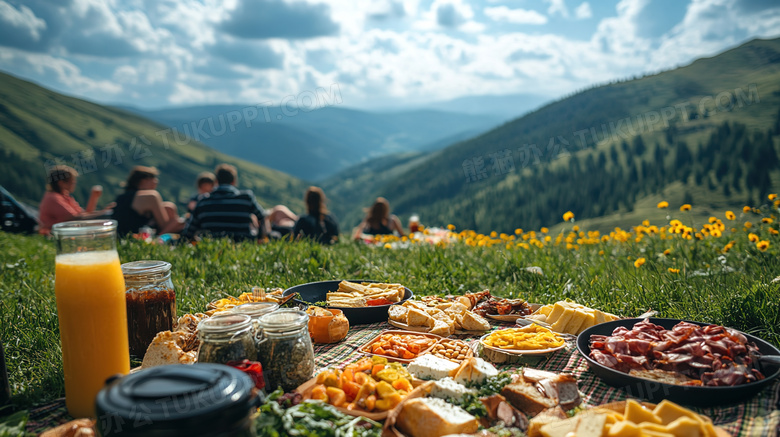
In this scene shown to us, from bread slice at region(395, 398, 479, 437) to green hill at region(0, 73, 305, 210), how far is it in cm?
10251

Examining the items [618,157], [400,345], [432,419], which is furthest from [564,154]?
[432,419]

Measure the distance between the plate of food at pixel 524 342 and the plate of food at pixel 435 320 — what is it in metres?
0.33

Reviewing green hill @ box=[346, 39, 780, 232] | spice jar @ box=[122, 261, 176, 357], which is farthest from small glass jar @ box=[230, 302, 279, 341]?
green hill @ box=[346, 39, 780, 232]

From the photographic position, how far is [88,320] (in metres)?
2.28

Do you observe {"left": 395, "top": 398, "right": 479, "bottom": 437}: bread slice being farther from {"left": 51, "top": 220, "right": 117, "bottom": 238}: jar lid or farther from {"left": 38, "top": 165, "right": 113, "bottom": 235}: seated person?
→ {"left": 38, "top": 165, "right": 113, "bottom": 235}: seated person

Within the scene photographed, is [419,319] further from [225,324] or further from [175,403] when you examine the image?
[175,403]

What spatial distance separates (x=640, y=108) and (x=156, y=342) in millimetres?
178129

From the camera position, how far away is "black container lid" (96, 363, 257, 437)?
1449mm

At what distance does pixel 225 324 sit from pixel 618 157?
130 m

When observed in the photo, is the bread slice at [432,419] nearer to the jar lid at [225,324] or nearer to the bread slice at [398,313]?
the jar lid at [225,324]

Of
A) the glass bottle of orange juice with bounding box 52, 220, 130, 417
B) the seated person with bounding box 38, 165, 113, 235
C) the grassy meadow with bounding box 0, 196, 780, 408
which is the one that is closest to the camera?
the glass bottle of orange juice with bounding box 52, 220, 130, 417

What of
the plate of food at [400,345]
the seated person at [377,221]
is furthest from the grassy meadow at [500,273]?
the seated person at [377,221]

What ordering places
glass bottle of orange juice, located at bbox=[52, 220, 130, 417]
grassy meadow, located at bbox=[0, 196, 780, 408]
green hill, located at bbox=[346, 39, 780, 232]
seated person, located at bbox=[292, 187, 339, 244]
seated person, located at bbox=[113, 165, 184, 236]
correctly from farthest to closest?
green hill, located at bbox=[346, 39, 780, 232], seated person, located at bbox=[292, 187, 339, 244], seated person, located at bbox=[113, 165, 184, 236], grassy meadow, located at bbox=[0, 196, 780, 408], glass bottle of orange juice, located at bbox=[52, 220, 130, 417]

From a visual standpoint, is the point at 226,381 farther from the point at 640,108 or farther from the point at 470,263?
the point at 640,108
